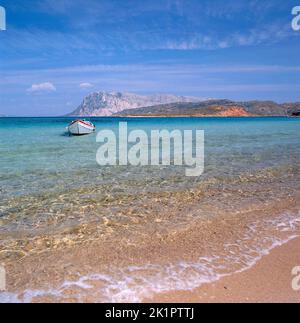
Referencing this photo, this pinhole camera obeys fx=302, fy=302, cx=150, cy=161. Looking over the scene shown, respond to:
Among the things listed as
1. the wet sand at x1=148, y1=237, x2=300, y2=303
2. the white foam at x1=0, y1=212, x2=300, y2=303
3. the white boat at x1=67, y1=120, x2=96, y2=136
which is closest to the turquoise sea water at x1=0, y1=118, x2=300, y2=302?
the white foam at x1=0, y1=212, x2=300, y2=303

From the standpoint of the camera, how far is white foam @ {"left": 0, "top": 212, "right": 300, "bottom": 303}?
499cm

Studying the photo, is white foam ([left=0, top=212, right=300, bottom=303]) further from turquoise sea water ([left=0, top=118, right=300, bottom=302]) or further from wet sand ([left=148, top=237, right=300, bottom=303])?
wet sand ([left=148, top=237, right=300, bottom=303])

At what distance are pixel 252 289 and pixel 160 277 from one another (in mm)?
1576

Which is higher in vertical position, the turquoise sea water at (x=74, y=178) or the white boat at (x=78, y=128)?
the white boat at (x=78, y=128)

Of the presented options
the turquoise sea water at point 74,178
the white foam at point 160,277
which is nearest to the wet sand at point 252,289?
the white foam at point 160,277

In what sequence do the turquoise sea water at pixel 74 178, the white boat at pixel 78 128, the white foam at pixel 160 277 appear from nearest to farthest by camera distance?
the white foam at pixel 160 277 → the turquoise sea water at pixel 74 178 → the white boat at pixel 78 128

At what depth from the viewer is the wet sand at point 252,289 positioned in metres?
4.74

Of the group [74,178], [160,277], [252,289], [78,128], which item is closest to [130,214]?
[160,277]

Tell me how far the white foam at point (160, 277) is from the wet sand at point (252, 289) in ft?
0.55

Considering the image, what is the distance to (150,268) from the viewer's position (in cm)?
581

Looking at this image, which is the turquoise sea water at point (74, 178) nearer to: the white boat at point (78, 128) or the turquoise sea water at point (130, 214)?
the turquoise sea water at point (130, 214)

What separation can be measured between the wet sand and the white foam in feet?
0.55

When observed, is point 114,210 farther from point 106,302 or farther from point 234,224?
point 106,302
